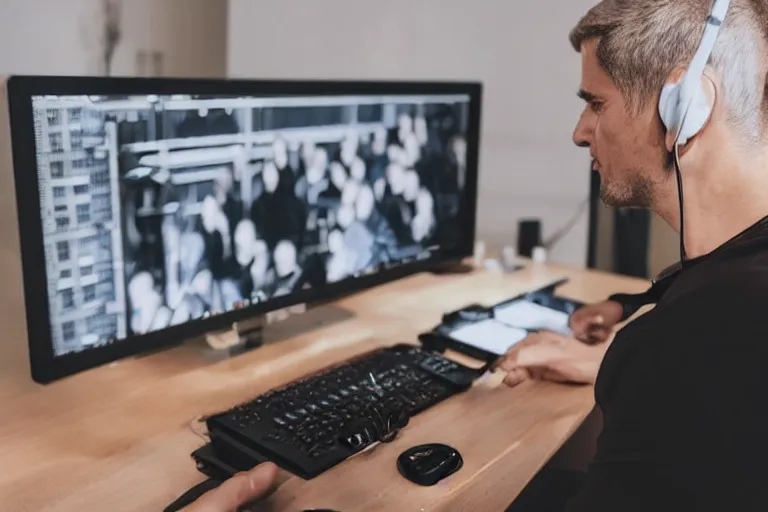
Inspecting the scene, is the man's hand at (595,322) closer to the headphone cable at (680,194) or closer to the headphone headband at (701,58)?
the headphone cable at (680,194)

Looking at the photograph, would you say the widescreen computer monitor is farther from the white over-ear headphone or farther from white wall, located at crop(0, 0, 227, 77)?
white wall, located at crop(0, 0, 227, 77)

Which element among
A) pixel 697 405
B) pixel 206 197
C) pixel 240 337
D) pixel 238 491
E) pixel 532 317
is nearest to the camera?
pixel 697 405

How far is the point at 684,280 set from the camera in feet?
2.42

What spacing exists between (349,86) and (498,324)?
0.48m

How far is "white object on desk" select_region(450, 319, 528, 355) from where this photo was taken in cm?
127

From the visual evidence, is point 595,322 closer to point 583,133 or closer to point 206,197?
point 583,133

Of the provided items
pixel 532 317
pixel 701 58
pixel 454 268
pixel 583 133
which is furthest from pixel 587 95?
pixel 454 268

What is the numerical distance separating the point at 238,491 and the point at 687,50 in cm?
66

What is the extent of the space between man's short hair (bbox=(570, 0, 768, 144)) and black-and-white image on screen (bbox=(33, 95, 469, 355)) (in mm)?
487

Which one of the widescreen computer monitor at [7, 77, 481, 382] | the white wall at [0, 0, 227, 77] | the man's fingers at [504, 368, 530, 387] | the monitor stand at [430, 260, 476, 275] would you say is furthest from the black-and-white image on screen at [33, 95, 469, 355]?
the white wall at [0, 0, 227, 77]

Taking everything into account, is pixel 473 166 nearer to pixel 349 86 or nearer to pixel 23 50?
pixel 349 86

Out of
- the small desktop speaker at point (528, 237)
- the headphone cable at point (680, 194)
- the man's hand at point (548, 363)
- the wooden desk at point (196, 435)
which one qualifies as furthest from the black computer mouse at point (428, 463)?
the small desktop speaker at point (528, 237)

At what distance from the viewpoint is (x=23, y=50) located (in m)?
1.67

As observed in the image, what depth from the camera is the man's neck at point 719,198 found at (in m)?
0.84
